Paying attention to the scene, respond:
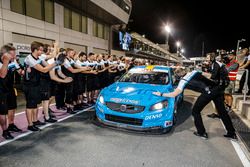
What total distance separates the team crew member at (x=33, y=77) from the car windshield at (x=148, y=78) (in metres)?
2.31

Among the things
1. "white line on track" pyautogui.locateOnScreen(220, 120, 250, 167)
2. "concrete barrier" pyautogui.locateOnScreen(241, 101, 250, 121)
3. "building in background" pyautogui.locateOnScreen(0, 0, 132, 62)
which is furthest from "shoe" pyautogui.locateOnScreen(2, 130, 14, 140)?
"building in background" pyautogui.locateOnScreen(0, 0, 132, 62)

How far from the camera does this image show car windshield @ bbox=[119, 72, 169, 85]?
5.20 metres

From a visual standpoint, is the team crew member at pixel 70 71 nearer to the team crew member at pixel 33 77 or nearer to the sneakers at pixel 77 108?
the sneakers at pixel 77 108

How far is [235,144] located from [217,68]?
174 cm

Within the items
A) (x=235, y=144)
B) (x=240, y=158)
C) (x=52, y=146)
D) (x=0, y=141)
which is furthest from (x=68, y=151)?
(x=235, y=144)

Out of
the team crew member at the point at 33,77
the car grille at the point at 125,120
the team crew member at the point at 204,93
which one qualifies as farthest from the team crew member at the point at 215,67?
the team crew member at the point at 33,77

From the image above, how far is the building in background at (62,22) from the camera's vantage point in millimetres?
12742

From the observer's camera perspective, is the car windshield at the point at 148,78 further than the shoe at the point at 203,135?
Yes

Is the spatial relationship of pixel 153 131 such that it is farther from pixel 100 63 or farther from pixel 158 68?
pixel 100 63

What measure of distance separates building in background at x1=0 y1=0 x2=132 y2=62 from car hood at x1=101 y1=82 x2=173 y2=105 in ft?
37.4

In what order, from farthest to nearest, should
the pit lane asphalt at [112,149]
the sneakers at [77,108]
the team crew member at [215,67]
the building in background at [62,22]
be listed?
the building in background at [62,22], the sneakers at [77,108], the team crew member at [215,67], the pit lane asphalt at [112,149]

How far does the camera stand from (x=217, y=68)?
426 cm

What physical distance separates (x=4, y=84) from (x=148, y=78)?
3686mm

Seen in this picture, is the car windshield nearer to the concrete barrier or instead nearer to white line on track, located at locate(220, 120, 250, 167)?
white line on track, located at locate(220, 120, 250, 167)
